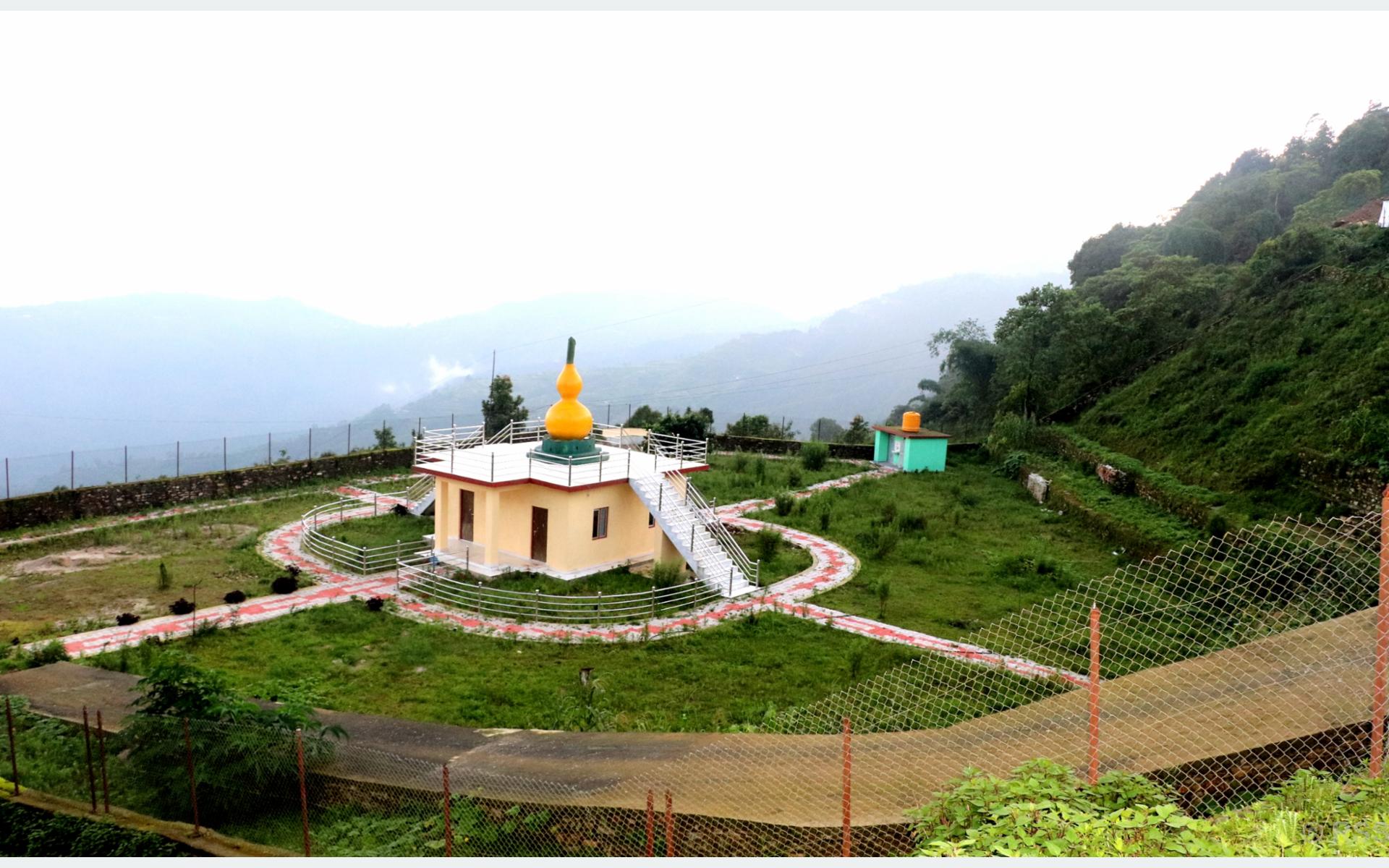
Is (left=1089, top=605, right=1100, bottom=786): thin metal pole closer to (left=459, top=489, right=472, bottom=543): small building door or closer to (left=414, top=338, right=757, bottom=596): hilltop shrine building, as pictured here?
(left=414, top=338, right=757, bottom=596): hilltop shrine building

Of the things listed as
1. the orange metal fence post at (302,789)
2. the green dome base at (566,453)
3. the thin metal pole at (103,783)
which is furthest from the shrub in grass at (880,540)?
the thin metal pole at (103,783)

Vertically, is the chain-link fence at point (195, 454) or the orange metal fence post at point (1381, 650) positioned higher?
the orange metal fence post at point (1381, 650)

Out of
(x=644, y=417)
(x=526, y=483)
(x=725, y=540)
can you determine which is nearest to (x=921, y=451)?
(x=644, y=417)

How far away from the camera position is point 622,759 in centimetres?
1091

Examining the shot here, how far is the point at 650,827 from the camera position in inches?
306

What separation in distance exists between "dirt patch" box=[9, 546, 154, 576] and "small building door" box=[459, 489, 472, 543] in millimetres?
8228

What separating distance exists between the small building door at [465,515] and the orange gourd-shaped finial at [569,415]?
8.80 ft

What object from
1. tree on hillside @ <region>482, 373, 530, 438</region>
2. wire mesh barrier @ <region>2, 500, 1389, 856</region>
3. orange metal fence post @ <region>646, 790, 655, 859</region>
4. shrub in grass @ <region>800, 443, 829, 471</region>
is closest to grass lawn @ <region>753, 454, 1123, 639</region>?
shrub in grass @ <region>800, 443, 829, 471</region>

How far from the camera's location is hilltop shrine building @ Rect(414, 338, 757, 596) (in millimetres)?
20781

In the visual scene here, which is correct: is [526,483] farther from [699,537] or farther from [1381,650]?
[1381,650]

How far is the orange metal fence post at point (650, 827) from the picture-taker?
781 centimetres

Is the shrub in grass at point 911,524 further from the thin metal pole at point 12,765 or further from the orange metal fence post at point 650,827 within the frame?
the thin metal pole at point 12,765

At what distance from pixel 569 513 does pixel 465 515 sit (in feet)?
11.1
